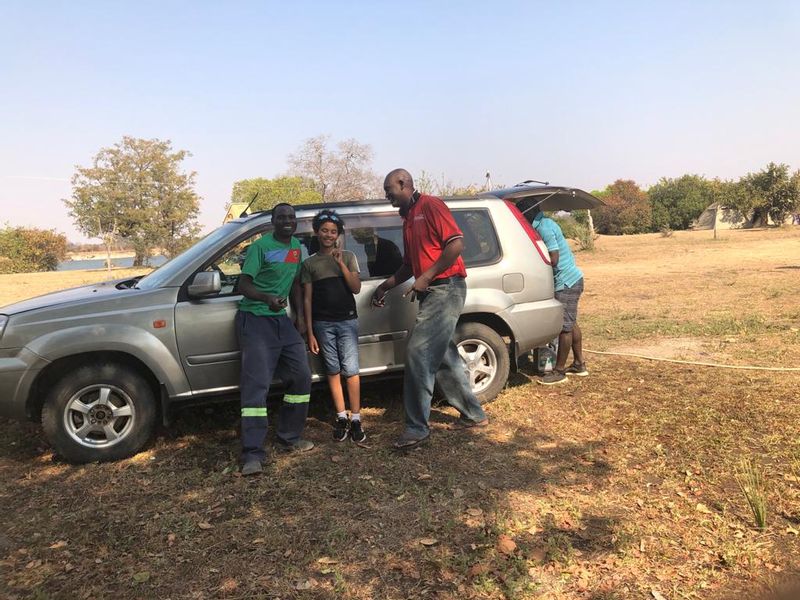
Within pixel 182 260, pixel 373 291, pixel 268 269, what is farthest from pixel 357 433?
pixel 182 260

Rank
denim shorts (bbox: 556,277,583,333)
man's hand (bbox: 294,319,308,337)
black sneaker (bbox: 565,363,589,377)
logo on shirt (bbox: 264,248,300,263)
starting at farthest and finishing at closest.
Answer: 1. black sneaker (bbox: 565,363,589,377)
2. denim shorts (bbox: 556,277,583,333)
3. man's hand (bbox: 294,319,308,337)
4. logo on shirt (bbox: 264,248,300,263)

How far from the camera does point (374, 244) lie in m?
4.77

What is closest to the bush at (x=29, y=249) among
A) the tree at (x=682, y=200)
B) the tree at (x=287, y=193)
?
the tree at (x=287, y=193)

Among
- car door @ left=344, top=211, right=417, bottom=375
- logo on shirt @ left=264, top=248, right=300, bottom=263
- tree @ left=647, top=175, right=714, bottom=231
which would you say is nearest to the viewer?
logo on shirt @ left=264, top=248, right=300, bottom=263

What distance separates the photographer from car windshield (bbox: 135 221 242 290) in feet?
14.2

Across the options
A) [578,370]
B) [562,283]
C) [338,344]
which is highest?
[562,283]

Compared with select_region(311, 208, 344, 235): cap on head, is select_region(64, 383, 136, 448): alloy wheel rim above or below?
below

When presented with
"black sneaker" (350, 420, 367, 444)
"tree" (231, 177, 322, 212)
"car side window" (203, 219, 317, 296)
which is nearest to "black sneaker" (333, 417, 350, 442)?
"black sneaker" (350, 420, 367, 444)

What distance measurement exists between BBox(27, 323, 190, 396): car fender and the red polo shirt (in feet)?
6.12

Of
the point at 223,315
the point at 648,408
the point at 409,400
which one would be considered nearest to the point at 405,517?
the point at 409,400

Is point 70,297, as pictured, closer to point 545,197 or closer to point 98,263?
point 545,197

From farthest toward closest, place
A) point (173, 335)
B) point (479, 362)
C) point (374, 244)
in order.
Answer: point (479, 362) < point (374, 244) < point (173, 335)

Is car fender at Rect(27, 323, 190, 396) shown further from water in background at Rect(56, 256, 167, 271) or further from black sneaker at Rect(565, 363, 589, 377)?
water in background at Rect(56, 256, 167, 271)

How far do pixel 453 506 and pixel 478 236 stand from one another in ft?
8.10
